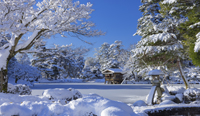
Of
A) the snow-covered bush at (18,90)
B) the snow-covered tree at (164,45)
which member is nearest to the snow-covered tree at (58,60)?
the snow-covered bush at (18,90)

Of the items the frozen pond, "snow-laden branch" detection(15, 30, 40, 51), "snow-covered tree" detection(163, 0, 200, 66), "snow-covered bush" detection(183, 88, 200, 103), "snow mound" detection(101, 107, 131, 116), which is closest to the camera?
"snow mound" detection(101, 107, 131, 116)

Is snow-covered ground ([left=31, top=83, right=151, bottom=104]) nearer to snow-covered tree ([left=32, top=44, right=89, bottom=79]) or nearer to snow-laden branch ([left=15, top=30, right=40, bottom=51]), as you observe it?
snow-covered tree ([left=32, top=44, right=89, bottom=79])

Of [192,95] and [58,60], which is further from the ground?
[58,60]

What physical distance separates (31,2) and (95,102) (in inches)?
253

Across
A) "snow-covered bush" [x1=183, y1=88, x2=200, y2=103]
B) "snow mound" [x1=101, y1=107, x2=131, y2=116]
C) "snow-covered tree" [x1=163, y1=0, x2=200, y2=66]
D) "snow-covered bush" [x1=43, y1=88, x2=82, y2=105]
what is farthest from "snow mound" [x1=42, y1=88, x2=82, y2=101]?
"snow-covered tree" [x1=163, y1=0, x2=200, y2=66]

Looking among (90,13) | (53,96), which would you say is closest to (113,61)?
(90,13)

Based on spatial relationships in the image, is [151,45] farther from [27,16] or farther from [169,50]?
[27,16]

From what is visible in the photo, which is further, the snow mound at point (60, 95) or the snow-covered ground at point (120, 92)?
the snow-covered ground at point (120, 92)

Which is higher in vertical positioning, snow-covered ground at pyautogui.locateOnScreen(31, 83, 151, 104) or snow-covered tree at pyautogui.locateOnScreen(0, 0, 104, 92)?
snow-covered tree at pyautogui.locateOnScreen(0, 0, 104, 92)

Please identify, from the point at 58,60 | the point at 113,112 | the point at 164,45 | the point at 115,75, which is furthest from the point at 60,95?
the point at 58,60

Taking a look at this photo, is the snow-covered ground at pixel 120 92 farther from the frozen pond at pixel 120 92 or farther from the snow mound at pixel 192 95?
the snow mound at pixel 192 95

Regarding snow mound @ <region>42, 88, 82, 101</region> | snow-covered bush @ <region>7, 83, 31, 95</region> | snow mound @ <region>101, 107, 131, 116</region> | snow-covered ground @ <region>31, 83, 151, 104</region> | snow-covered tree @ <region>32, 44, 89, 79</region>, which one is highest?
snow-covered tree @ <region>32, 44, 89, 79</region>

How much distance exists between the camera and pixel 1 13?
6.89 meters

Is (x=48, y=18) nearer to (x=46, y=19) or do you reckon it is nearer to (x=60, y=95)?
(x=46, y=19)
